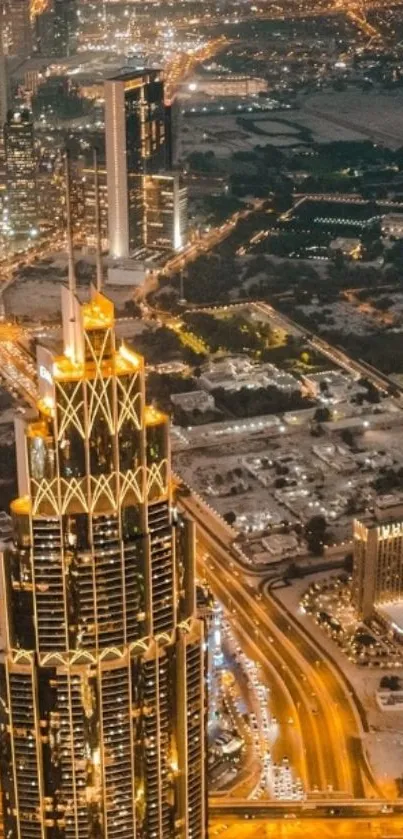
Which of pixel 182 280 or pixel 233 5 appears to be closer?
pixel 182 280

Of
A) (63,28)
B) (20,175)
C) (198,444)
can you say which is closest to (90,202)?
(20,175)

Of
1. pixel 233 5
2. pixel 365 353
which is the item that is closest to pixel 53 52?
pixel 233 5

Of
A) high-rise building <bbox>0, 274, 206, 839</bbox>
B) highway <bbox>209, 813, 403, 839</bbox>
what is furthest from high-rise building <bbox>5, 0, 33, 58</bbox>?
high-rise building <bbox>0, 274, 206, 839</bbox>

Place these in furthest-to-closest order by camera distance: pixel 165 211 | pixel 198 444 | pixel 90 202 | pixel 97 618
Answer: pixel 165 211, pixel 90 202, pixel 198 444, pixel 97 618

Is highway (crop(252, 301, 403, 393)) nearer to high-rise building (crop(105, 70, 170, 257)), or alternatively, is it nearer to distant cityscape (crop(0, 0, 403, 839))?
distant cityscape (crop(0, 0, 403, 839))

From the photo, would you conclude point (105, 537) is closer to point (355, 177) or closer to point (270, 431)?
point (270, 431)

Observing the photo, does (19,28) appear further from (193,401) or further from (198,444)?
(198,444)
